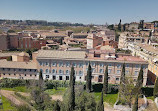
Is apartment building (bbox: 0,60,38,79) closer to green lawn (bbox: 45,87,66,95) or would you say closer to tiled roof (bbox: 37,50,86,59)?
tiled roof (bbox: 37,50,86,59)

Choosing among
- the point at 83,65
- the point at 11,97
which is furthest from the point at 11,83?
the point at 83,65

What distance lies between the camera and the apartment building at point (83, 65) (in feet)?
138

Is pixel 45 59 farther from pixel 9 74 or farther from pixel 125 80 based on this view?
pixel 125 80

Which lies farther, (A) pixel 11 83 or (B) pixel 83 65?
(B) pixel 83 65

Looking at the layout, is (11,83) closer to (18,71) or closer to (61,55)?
(18,71)

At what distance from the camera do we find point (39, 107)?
1151 inches

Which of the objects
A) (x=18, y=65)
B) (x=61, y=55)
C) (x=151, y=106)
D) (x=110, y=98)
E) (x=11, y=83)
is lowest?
(x=151, y=106)

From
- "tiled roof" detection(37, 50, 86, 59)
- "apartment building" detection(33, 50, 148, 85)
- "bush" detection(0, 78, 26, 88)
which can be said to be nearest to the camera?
"bush" detection(0, 78, 26, 88)

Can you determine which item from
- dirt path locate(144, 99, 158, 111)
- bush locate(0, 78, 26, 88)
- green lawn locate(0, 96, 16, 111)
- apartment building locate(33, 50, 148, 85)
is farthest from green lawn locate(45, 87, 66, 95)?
dirt path locate(144, 99, 158, 111)

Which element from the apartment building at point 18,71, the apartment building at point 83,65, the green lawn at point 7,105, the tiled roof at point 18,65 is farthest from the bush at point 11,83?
the green lawn at point 7,105

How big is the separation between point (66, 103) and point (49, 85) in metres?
15.3

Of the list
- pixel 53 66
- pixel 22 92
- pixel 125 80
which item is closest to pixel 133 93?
pixel 125 80

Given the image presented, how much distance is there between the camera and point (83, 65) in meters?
43.1

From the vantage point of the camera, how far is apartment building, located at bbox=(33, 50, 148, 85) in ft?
138
